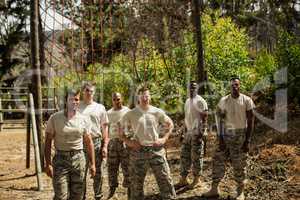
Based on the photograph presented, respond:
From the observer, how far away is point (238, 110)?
614 cm

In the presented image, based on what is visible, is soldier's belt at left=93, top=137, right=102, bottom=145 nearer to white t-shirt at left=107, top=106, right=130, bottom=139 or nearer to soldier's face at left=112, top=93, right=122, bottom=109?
white t-shirt at left=107, top=106, right=130, bottom=139

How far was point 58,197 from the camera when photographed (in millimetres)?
4539

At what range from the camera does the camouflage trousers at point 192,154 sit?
23.0ft

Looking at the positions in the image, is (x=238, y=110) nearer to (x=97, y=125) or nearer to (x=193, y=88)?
(x=193, y=88)

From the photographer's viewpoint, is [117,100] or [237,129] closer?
[237,129]

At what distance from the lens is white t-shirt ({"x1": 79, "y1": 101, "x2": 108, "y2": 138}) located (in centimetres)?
589

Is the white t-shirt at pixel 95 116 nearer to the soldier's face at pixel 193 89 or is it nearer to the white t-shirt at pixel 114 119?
the white t-shirt at pixel 114 119

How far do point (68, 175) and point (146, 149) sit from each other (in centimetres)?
102

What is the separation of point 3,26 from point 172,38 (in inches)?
573

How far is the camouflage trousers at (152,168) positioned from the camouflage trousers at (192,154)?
1.80m

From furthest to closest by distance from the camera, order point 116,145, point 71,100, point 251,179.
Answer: point 251,179 < point 116,145 < point 71,100

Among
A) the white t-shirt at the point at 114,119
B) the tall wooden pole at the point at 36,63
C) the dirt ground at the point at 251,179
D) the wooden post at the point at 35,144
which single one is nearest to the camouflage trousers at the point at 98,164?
the white t-shirt at the point at 114,119

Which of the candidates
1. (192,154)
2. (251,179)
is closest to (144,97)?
(192,154)

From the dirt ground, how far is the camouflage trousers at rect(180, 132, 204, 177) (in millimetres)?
333
